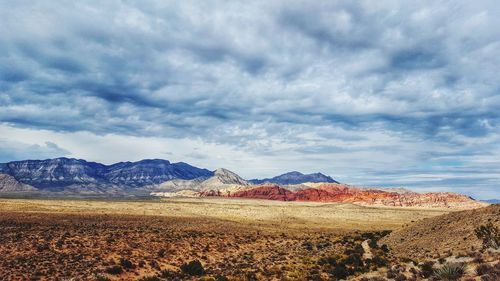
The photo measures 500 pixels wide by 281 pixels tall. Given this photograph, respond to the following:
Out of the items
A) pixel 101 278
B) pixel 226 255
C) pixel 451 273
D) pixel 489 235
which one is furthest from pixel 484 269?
pixel 226 255

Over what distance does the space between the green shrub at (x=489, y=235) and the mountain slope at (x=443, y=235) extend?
1.80 ft

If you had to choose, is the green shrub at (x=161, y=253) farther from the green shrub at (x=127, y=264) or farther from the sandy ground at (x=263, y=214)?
the sandy ground at (x=263, y=214)

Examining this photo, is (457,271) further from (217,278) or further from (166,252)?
(166,252)

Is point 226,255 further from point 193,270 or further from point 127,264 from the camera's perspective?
point 127,264

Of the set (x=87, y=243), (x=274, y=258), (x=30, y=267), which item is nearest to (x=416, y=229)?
(x=274, y=258)

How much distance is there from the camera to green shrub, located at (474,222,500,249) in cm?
2743

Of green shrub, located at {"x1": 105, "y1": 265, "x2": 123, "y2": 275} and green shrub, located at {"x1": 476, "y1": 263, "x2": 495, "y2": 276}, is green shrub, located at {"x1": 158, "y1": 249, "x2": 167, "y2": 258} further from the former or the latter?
green shrub, located at {"x1": 476, "y1": 263, "x2": 495, "y2": 276}

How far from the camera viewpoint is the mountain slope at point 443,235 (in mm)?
32562

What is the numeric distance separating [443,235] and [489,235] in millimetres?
8305

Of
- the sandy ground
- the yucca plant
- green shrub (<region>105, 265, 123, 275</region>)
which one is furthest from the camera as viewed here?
the sandy ground

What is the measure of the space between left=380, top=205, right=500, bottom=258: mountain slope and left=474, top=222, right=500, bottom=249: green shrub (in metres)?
0.55

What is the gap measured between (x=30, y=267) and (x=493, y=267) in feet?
100

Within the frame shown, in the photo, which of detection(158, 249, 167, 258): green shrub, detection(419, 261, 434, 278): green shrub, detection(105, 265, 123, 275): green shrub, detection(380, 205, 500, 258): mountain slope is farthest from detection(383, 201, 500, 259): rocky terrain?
detection(105, 265, 123, 275): green shrub

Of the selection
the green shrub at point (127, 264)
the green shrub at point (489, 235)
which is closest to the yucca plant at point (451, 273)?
the green shrub at point (489, 235)
